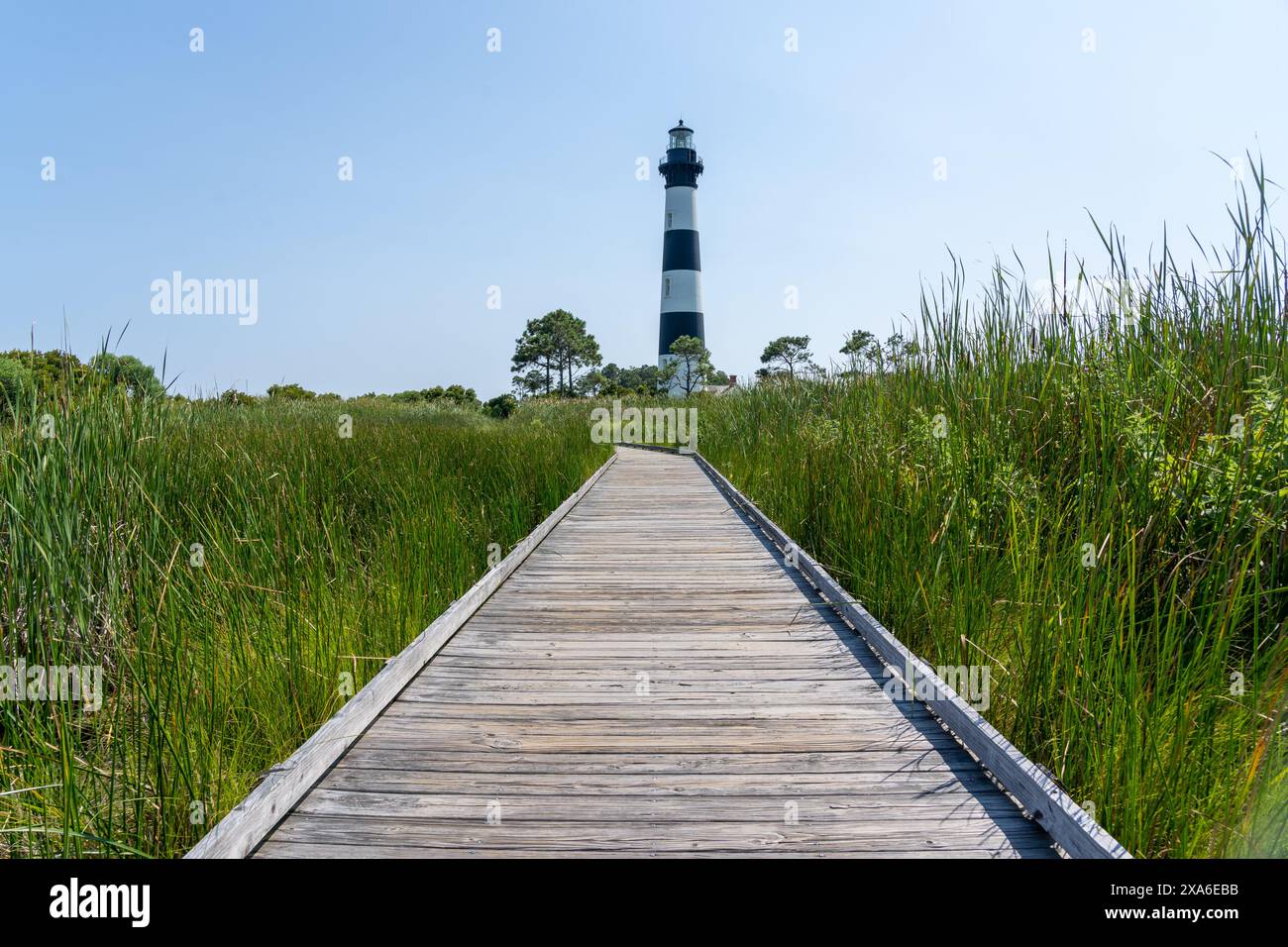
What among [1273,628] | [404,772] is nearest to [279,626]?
[404,772]

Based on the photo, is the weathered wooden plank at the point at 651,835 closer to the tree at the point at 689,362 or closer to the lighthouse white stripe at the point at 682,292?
the tree at the point at 689,362

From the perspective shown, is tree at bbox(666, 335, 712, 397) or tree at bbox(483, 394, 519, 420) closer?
tree at bbox(483, 394, 519, 420)

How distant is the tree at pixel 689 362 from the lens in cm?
3195

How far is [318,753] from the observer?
7.04 feet

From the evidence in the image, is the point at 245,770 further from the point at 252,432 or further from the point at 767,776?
the point at 252,432

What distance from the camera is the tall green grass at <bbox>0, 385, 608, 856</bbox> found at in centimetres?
191

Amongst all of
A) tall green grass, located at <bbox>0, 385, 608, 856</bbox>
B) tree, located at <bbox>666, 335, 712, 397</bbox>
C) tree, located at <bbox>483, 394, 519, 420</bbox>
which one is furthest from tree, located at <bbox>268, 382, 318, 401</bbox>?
tall green grass, located at <bbox>0, 385, 608, 856</bbox>

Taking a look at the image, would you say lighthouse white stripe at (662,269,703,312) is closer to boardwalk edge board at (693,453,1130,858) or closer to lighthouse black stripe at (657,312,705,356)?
lighthouse black stripe at (657,312,705,356)

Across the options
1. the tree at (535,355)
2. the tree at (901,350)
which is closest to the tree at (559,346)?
the tree at (535,355)

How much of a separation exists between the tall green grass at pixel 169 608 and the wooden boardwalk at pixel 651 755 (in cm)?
29

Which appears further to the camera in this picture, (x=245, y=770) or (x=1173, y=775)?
(x=245, y=770)

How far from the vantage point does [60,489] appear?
2.99 metres

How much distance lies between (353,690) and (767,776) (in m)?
1.59

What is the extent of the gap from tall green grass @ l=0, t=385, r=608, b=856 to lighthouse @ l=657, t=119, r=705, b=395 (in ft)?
93.3
